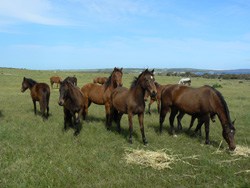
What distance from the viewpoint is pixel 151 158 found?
7688mm

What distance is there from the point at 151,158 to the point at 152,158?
26mm

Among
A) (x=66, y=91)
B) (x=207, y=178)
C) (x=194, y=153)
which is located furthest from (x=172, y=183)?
(x=66, y=91)

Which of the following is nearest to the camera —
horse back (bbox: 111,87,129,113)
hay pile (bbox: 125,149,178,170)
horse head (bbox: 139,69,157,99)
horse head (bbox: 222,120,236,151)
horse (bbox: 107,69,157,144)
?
hay pile (bbox: 125,149,178,170)

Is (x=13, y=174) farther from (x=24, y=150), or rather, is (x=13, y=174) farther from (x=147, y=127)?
(x=147, y=127)

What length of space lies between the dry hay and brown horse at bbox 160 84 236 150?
1.62m

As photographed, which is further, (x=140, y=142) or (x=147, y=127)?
(x=147, y=127)

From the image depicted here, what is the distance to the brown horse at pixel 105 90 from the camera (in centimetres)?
1142

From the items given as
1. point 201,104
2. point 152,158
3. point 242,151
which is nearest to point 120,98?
point 201,104

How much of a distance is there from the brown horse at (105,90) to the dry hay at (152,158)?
355 cm

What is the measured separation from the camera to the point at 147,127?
11844mm

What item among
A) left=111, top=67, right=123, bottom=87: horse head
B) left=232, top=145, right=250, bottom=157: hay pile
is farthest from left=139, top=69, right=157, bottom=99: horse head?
left=232, top=145, right=250, bottom=157: hay pile

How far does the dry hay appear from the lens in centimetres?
730

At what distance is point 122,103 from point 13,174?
441cm

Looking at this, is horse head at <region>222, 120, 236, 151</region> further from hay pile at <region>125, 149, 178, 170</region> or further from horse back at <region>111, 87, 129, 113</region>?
horse back at <region>111, 87, 129, 113</region>
